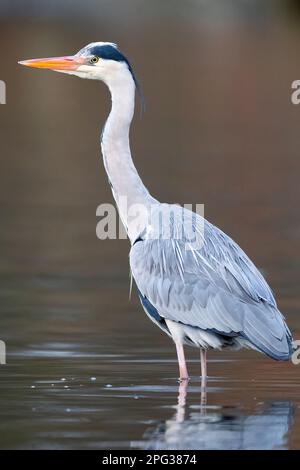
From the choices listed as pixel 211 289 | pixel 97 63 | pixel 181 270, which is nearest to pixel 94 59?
pixel 97 63

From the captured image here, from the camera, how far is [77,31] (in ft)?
143

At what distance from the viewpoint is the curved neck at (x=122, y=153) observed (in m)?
8.77

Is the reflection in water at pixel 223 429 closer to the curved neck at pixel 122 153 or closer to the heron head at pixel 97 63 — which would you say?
the curved neck at pixel 122 153

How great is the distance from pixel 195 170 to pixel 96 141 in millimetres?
4434

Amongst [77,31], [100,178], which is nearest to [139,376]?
[100,178]

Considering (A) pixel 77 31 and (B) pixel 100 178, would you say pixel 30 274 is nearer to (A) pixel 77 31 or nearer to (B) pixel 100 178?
(B) pixel 100 178

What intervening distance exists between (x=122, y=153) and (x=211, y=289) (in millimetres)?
1129

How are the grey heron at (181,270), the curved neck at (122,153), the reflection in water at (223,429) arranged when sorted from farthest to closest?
the curved neck at (122,153)
the grey heron at (181,270)
the reflection in water at (223,429)

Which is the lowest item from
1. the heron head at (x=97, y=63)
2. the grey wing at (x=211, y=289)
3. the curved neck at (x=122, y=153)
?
the grey wing at (x=211, y=289)

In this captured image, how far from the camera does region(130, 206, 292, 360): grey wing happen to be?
7.86 meters

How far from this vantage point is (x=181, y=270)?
8.38 meters

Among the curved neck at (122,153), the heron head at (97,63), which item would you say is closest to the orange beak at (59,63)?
the heron head at (97,63)

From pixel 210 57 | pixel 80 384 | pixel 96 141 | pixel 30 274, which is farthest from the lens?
pixel 210 57
